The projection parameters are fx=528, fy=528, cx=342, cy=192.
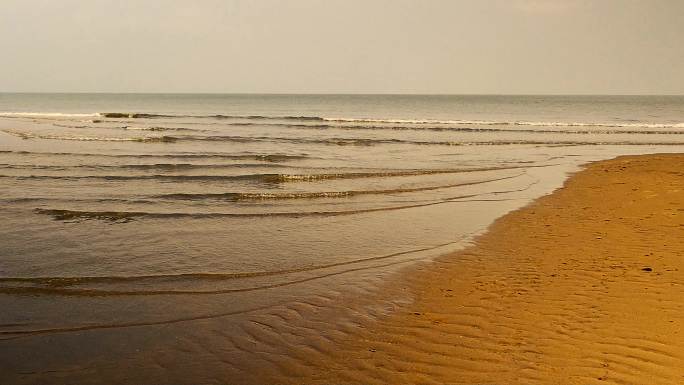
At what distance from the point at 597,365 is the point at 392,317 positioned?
2.13 metres

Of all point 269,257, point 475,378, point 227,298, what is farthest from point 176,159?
point 475,378

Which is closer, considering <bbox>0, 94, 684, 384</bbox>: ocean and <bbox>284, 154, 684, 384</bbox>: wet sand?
<bbox>284, 154, 684, 384</bbox>: wet sand

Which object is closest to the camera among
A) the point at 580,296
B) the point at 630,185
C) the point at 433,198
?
the point at 580,296

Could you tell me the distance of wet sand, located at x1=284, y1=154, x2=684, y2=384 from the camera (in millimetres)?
4699

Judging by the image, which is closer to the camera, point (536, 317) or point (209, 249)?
point (536, 317)

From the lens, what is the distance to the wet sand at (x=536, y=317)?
470 centimetres

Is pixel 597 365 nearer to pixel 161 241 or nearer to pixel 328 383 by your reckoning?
pixel 328 383

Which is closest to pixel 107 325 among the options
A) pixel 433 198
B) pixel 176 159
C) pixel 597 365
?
pixel 597 365

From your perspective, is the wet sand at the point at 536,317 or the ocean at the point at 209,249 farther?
the ocean at the point at 209,249

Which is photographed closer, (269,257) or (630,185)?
(269,257)

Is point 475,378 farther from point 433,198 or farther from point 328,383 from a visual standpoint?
point 433,198

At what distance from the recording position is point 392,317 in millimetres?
6004

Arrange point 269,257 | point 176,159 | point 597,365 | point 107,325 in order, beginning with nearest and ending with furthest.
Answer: point 597,365 < point 107,325 < point 269,257 < point 176,159

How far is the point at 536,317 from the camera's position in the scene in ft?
19.4
